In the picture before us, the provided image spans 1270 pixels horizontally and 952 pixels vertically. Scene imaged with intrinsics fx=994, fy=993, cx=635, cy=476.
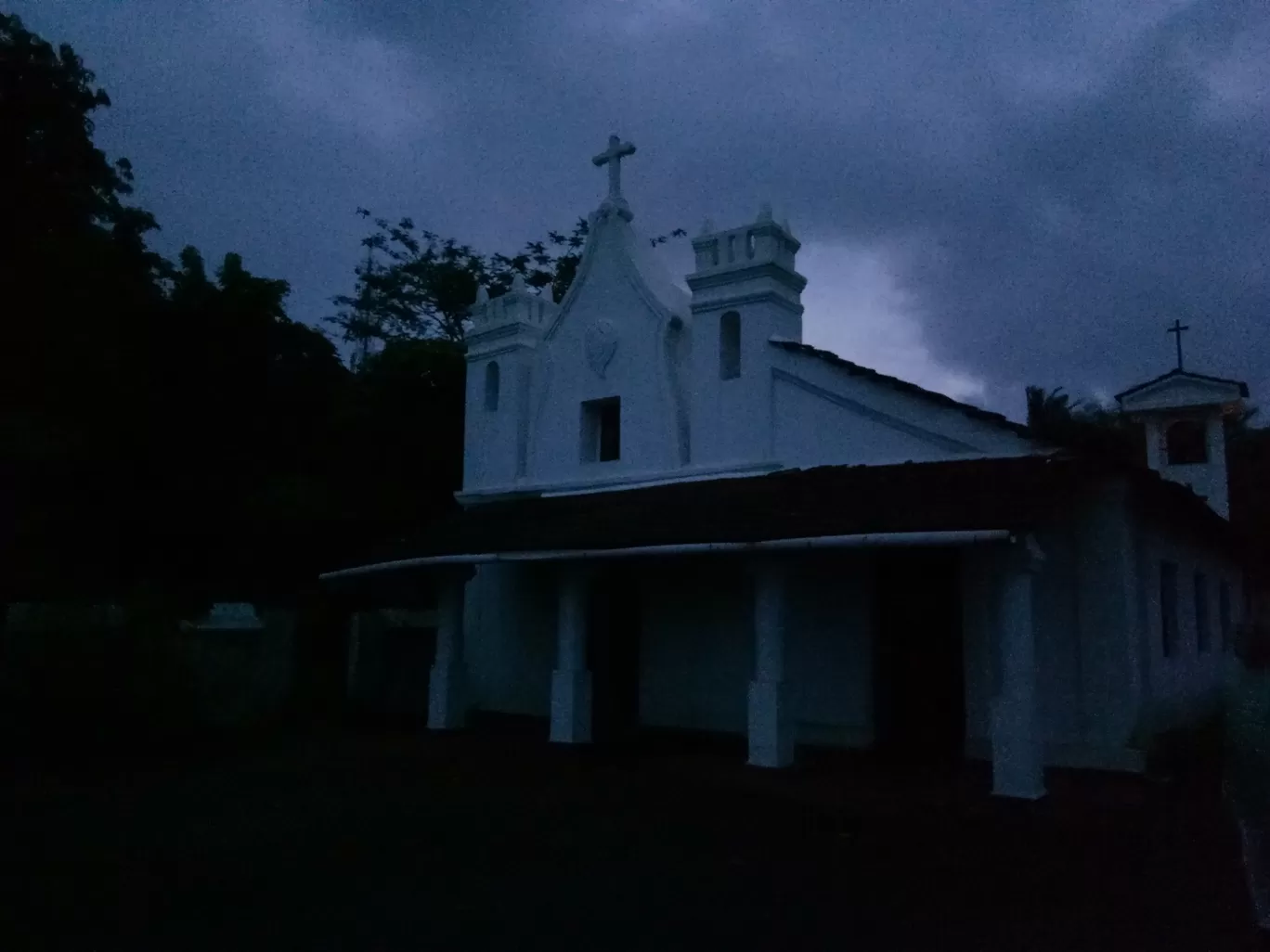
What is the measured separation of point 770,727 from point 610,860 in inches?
139

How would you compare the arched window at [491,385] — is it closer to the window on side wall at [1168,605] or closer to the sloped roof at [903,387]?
the sloped roof at [903,387]

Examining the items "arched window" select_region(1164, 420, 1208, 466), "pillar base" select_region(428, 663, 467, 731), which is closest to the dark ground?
"pillar base" select_region(428, 663, 467, 731)

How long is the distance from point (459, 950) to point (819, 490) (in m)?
6.39

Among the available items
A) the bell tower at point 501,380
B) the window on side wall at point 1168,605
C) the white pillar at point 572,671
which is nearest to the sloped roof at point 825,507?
the window on side wall at point 1168,605

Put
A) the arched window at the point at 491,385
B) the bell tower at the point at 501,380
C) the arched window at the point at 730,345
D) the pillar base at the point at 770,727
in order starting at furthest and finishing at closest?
1. the arched window at the point at 491,385
2. the bell tower at the point at 501,380
3. the arched window at the point at 730,345
4. the pillar base at the point at 770,727

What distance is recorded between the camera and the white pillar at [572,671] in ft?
38.8

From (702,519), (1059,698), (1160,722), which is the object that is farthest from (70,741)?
(1160,722)

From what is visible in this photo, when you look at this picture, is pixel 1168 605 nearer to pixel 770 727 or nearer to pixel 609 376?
pixel 770 727

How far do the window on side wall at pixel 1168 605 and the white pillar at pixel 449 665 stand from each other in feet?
28.4

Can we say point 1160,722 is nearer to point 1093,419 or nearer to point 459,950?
point 459,950

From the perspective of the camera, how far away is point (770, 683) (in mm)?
10062

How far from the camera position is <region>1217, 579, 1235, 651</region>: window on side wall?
51.5 feet

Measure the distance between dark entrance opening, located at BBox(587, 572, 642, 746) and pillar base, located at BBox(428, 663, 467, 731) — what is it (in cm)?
182

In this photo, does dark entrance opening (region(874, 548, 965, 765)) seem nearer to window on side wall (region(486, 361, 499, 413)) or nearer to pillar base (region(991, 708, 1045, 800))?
pillar base (region(991, 708, 1045, 800))
